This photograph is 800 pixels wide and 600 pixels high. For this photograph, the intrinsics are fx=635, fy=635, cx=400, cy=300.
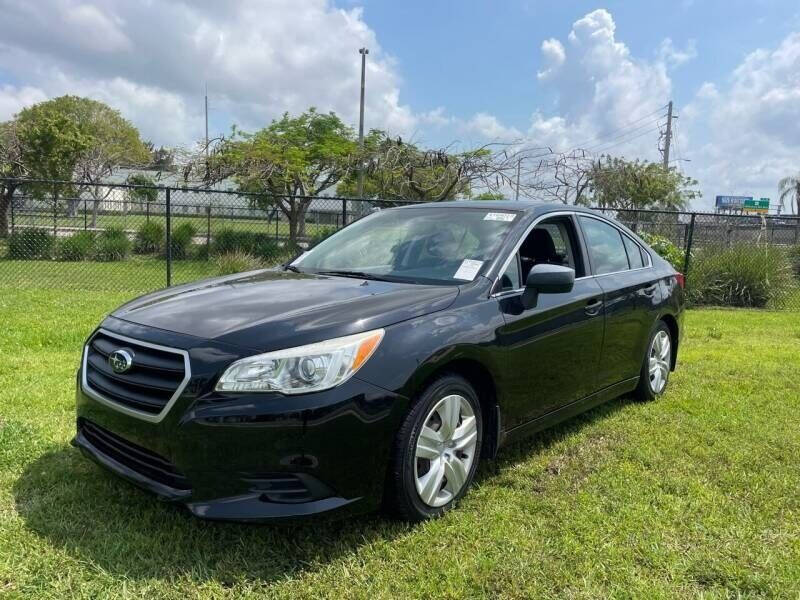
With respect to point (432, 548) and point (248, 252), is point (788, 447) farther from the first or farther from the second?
point (248, 252)

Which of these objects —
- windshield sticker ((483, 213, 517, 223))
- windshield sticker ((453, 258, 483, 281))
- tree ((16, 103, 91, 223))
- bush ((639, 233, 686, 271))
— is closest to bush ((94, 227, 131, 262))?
tree ((16, 103, 91, 223))

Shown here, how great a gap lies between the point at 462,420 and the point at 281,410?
3.28 ft

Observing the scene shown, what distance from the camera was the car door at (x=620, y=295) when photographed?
4230 mm

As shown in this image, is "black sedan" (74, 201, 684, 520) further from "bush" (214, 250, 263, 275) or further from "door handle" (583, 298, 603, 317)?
"bush" (214, 250, 263, 275)

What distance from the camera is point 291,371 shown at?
2525 mm

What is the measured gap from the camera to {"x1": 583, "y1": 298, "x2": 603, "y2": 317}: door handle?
3939 millimetres

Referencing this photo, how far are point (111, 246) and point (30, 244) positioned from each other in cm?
205

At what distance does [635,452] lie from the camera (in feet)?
13.0

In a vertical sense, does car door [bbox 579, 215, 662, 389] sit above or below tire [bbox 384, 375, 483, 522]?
above

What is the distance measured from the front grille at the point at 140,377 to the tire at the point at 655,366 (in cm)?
355

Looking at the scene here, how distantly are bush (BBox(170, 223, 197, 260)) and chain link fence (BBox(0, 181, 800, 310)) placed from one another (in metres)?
0.02

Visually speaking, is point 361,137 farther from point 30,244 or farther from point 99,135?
point 99,135

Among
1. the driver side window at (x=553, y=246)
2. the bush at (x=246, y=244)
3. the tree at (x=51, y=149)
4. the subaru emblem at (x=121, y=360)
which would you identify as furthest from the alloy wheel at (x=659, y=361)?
the tree at (x=51, y=149)

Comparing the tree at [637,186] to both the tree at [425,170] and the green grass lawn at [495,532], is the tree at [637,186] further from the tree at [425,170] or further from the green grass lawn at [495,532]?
the green grass lawn at [495,532]
